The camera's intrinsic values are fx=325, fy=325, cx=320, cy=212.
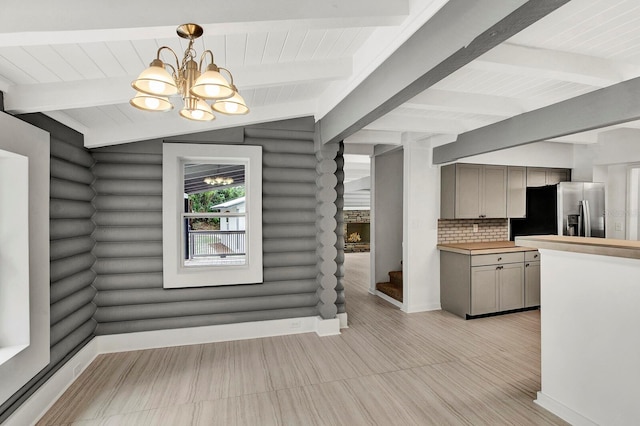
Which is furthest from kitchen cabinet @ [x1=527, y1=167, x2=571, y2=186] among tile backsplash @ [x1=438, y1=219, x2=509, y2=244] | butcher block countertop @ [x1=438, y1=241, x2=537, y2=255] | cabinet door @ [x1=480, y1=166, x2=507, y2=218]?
butcher block countertop @ [x1=438, y1=241, x2=537, y2=255]

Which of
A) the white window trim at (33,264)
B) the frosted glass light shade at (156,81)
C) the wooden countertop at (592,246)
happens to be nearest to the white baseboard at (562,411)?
the wooden countertop at (592,246)

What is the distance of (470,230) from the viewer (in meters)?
5.35

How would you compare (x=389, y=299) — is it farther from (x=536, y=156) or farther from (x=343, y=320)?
(x=536, y=156)

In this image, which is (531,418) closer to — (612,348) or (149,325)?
(612,348)

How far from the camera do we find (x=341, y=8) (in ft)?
5.34

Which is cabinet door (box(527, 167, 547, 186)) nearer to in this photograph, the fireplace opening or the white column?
the white column

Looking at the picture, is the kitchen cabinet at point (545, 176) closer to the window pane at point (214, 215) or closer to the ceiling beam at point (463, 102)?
the ceiling beam at point (463, 102)

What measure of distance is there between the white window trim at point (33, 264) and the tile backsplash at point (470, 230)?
4842mm

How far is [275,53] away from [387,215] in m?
4.01

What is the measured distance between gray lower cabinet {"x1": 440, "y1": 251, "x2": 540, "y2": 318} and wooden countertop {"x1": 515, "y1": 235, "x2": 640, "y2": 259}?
194 cm

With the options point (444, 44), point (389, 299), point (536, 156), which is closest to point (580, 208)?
point (536, 156)

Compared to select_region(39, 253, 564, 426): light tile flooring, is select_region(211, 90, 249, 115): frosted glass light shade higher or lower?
higher

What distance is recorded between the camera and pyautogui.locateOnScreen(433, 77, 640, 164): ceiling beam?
7.81 feet

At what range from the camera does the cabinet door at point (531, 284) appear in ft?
16.0
